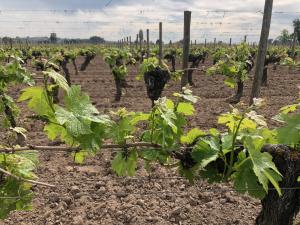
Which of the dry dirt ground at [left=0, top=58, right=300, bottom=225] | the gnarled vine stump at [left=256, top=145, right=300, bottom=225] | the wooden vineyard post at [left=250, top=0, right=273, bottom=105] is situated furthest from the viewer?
the wooden vineyard post at [left=250, top=0, right=273, bottom=105]

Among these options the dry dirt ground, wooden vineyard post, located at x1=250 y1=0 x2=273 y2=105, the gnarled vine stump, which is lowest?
the dry dirt ground

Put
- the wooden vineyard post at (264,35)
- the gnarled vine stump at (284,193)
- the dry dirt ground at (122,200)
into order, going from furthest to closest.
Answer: the wooden vineyard post at (264,35), the dry dirt ground at (122,200), the gnarled vine stump at (284,193)

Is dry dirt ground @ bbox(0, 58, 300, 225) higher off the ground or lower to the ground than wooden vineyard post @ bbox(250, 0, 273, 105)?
lower

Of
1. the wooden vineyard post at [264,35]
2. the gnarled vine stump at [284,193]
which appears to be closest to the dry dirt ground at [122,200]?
the gnarled vine stump at [284,193]

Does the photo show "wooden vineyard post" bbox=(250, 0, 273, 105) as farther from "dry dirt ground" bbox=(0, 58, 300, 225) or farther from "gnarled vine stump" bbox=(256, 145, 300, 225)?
"gnarled vine stump" bbox=(256, 145, 300, 225)

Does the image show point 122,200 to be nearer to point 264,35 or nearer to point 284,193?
point 284,193

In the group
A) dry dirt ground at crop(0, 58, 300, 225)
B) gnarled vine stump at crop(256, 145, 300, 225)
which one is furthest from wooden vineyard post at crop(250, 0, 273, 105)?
gnarled vine stump at crop(256, 145, 300, 225)

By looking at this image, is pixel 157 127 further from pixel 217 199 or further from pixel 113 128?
pixel 217 199

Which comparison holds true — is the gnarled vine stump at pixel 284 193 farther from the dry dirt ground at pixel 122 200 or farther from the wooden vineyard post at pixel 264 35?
the wooden vineyard post at pixel 264 35

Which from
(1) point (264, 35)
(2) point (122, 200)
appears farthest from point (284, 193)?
(1) point (264, 35)

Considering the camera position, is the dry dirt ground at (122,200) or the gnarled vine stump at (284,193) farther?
the dry dirt ground at (122,200)

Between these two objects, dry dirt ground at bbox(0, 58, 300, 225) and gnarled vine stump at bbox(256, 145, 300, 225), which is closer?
gnarled vine stump at bbox(256, 145, 300, 225)

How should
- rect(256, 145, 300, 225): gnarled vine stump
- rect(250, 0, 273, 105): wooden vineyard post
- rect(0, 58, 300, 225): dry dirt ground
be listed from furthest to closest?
1. rect(250, 0, 273, 105): wooden vineyard post
2. rect(0, 58, 300, 225): dry dirt ground
3. rect(256, 145, 300, 225): gnarled vine stump

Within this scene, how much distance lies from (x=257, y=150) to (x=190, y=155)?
47cm
